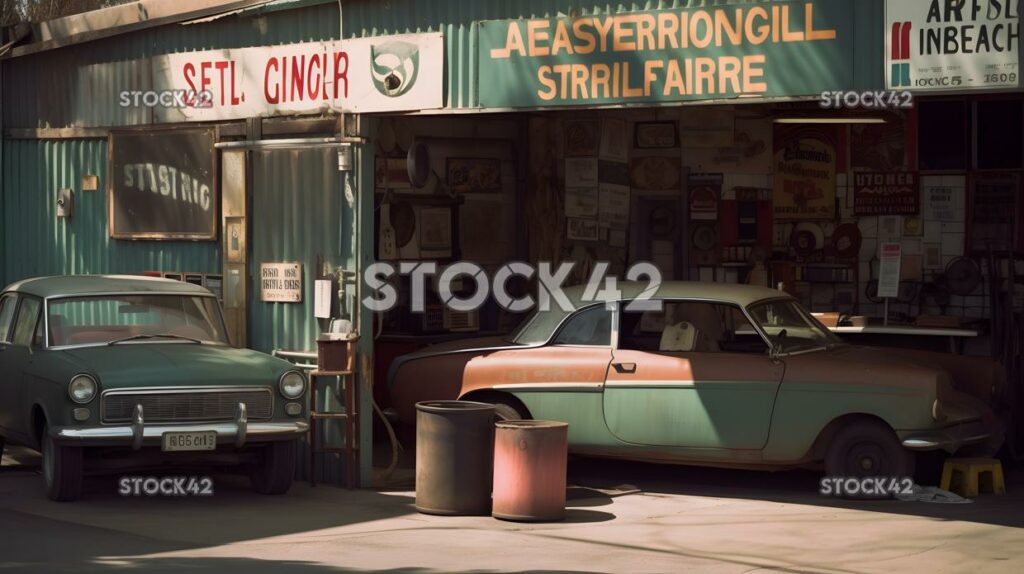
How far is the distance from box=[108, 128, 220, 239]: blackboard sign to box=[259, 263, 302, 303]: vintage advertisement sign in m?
0.80

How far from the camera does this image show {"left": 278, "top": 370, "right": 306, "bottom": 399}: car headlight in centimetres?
1098

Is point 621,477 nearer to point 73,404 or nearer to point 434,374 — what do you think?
point 434,374

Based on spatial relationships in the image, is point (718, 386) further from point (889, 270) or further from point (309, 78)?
point (309, 78)

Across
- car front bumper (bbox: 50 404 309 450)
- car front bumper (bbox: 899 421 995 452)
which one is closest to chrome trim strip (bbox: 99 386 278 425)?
car front bumper (bbox: 50 404 309 450)

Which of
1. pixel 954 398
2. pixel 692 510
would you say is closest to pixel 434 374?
pixel 692 510

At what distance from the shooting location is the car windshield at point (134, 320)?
11.5 metres

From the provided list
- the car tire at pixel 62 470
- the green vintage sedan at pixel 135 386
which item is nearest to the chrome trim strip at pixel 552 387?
the green vintage sedan at pixel 135 386

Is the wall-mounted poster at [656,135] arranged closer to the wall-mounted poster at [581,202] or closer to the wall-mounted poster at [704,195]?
the wall-mounted poster at [704,195]

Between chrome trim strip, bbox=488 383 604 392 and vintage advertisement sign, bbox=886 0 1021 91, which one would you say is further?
chrome trim strip, bbox=488 383 604 392

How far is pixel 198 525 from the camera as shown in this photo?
32.3 ft

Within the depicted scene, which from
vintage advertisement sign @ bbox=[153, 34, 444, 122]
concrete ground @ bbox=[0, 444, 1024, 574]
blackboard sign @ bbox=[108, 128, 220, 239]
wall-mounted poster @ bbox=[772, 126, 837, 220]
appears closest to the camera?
concrete ground @ bbox=[0, 444, 1024, 574]

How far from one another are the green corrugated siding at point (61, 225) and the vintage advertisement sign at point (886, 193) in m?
6.93

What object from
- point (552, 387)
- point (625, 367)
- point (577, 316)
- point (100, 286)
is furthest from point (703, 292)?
point (100, 286)

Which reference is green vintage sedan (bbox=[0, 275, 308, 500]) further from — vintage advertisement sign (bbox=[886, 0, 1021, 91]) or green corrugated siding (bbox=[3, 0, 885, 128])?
vintage advertisement sign (bbox=[886, 0, 1021, 91])
